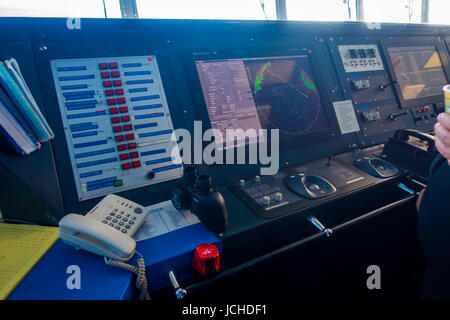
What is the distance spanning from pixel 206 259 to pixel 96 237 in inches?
12.0

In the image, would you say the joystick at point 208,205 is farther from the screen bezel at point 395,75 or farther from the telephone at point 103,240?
the screen bezel at point 395,75

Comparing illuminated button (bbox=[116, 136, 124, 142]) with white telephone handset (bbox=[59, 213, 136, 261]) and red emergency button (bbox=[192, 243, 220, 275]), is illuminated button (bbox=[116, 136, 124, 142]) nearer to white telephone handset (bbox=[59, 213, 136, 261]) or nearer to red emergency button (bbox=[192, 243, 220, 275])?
white telephone handset (bbox=[59, 213, 136, 261])

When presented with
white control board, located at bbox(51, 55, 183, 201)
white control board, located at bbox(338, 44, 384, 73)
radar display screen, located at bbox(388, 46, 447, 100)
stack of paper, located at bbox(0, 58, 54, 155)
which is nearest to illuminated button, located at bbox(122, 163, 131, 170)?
white control board, located at bbox(51, 55, 183, 201)

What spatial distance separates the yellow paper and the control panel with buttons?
166mm

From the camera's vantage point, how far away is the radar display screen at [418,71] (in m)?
1.86

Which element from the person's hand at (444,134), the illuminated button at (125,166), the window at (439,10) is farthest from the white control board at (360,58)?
the window at (439,10)

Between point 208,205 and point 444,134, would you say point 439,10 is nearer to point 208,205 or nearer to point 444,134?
point 444,134

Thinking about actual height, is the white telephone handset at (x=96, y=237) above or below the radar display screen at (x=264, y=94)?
below

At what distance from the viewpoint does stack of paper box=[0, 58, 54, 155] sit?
73cm

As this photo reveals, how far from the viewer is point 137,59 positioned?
1158 millimetres

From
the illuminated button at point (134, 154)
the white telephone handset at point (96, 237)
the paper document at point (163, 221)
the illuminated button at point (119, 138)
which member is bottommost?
the paper document at point (163, 221)

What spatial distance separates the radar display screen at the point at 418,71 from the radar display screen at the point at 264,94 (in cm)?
86

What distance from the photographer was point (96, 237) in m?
0.69

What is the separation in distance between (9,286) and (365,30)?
220 cm
